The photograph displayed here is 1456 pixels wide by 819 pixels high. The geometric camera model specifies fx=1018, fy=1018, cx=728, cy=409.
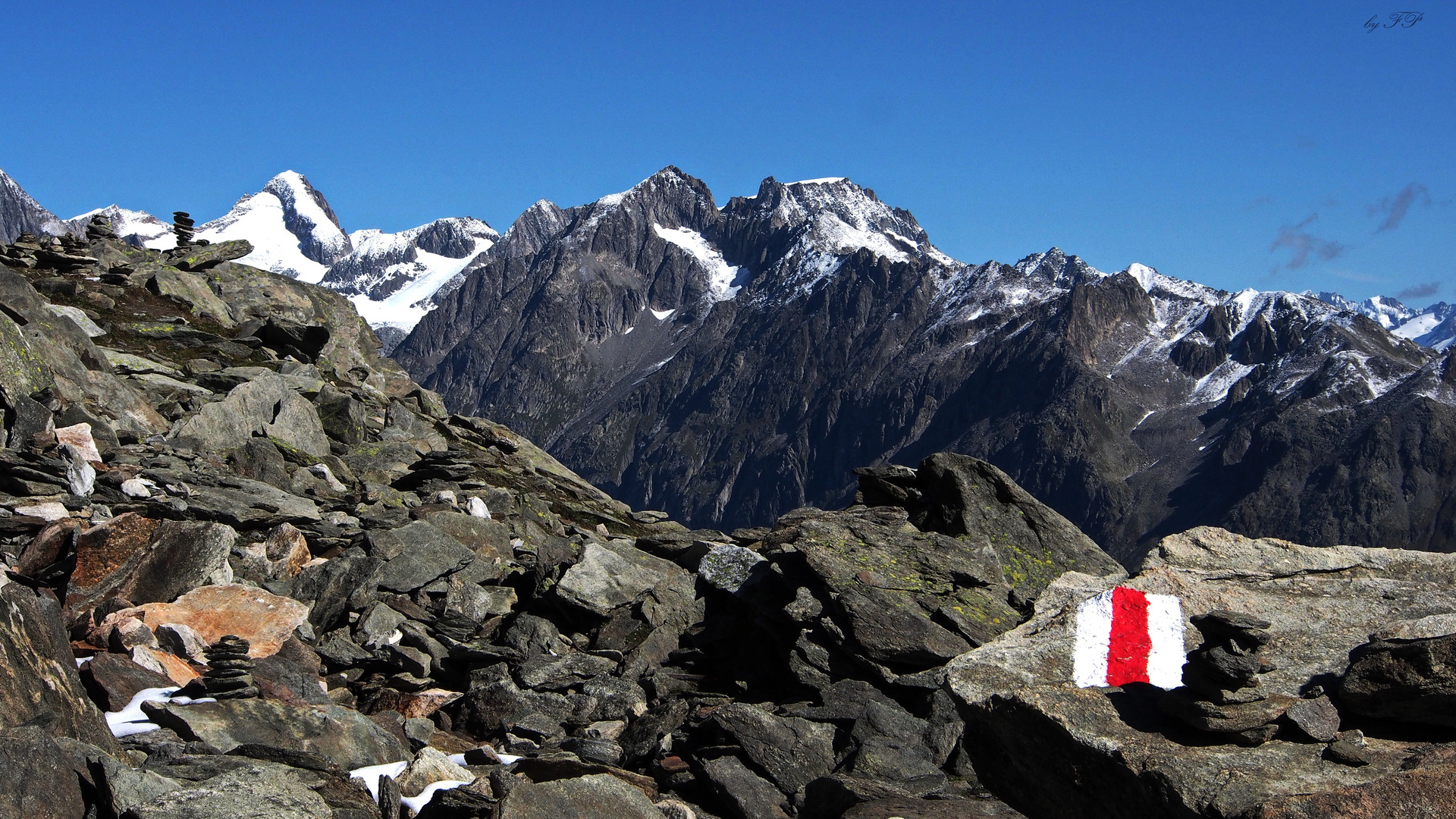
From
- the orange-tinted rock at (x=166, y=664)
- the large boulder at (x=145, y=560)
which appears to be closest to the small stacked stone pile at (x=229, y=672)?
the orange-tinted rock at (x=166, y=664)

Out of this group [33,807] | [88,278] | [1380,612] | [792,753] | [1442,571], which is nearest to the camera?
[33,807]

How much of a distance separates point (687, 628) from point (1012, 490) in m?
8.46

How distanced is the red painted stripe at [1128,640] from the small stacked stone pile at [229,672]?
1116 centimetres

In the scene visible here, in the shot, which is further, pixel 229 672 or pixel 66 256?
pixel 66 256

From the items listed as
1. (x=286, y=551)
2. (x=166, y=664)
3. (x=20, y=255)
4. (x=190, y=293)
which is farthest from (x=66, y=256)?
(x=166, y=664)

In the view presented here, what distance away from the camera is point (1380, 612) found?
1069 cm

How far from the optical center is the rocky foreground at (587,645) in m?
9.42

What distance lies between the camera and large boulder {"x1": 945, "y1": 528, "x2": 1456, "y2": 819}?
8.63m

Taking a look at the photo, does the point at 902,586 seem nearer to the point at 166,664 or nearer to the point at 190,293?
the point at 166,664

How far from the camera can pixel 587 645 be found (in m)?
21.0

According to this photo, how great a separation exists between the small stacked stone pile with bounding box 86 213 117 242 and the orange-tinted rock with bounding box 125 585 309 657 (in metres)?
44.9

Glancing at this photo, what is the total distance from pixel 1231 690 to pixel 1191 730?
1.76ft

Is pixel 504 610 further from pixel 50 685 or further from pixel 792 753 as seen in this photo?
pixel 50 685

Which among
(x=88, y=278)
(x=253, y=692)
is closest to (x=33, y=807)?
(x=253, y=692)
